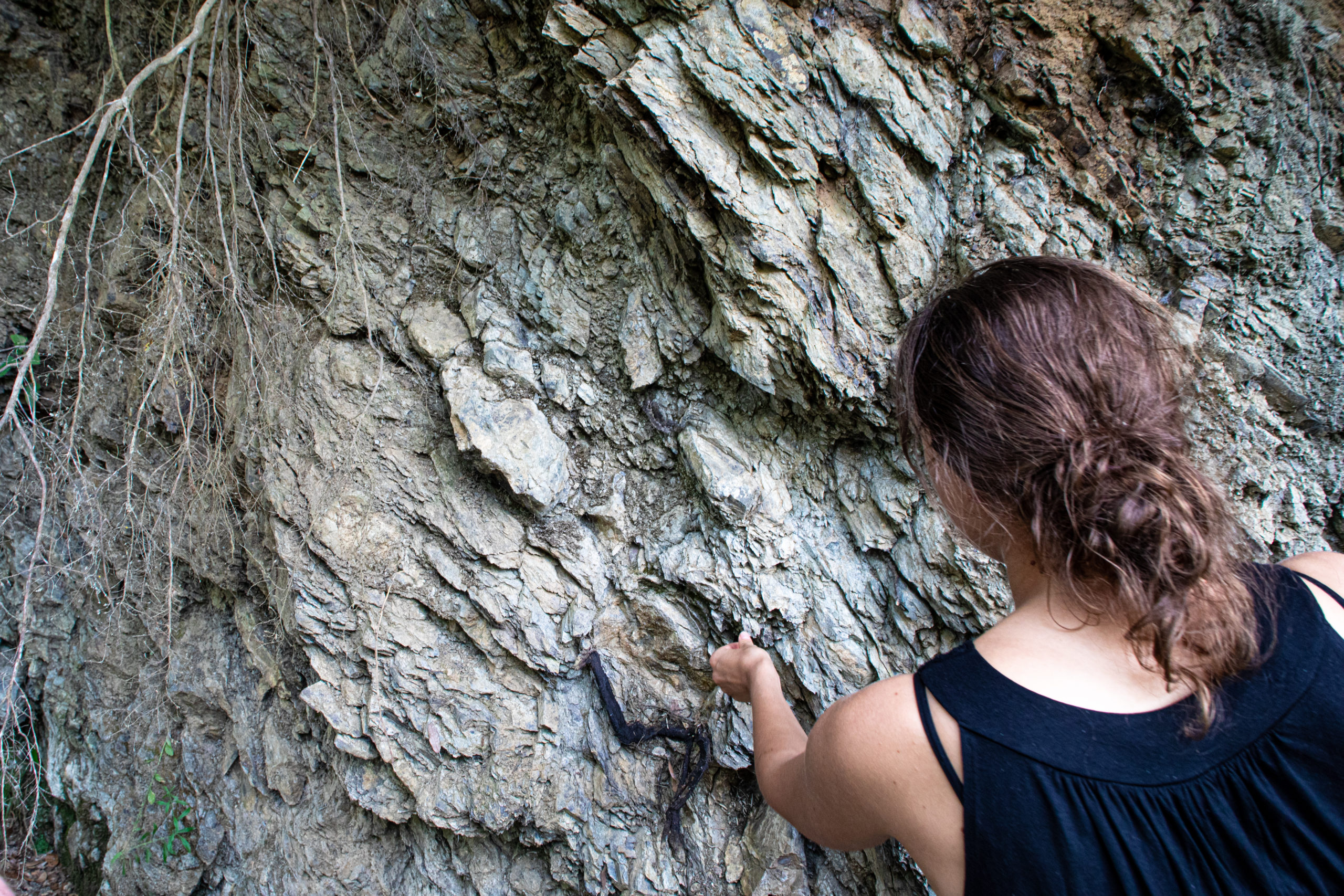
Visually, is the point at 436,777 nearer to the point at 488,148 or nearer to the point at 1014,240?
the point at 488,148

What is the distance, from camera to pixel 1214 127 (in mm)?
1921

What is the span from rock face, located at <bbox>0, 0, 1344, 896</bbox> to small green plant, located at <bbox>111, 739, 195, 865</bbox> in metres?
0.05

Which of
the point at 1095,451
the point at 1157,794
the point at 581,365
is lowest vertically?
the point at 581,365

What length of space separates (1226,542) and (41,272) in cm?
454

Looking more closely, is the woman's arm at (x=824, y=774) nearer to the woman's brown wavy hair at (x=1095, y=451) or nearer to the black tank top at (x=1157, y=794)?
the black tank top at (x=1157, y=794)

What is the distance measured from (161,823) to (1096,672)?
12.0 ft

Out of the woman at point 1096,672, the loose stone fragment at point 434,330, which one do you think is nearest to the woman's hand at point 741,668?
the woman at point 1096,672

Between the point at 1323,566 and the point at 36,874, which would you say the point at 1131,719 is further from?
the point at 36,874

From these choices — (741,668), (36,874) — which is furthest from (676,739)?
(36,874)

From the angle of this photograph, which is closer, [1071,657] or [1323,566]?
[1071,657]

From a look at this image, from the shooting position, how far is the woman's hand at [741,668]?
5.35ft

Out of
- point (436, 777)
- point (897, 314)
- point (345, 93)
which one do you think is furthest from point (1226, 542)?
point (345, 93)

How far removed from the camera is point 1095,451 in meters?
0.83

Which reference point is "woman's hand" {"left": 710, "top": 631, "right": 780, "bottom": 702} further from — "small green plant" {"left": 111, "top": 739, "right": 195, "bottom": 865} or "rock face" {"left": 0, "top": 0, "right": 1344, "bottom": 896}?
"small green plant" {"left": 111, "top": 739, "right": 195, "bottom": 865}
